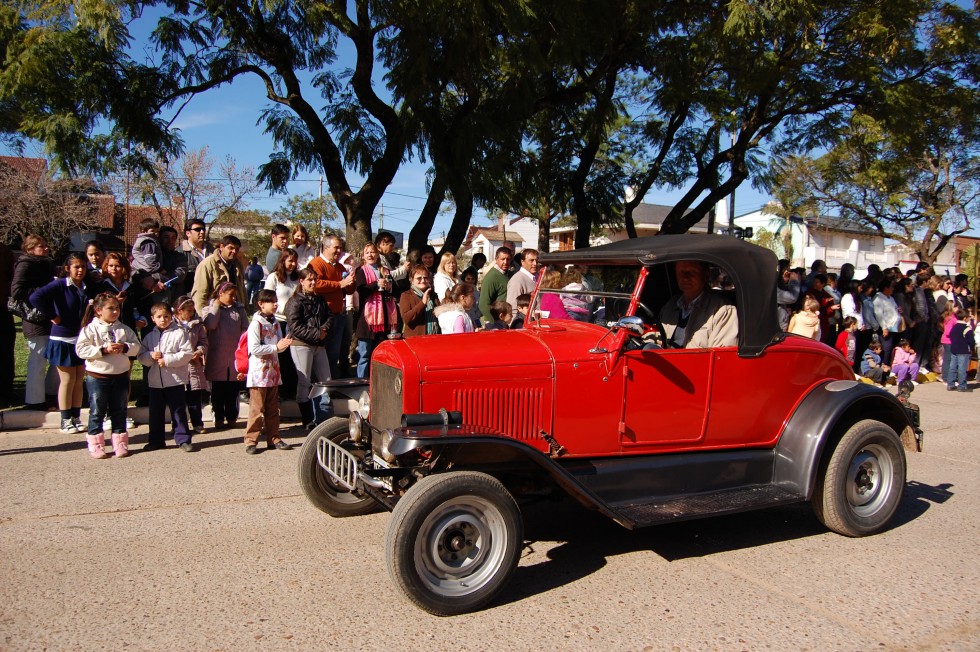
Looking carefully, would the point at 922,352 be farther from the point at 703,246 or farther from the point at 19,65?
the point at 19,65

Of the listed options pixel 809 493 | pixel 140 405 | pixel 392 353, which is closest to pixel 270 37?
pixel 140 405

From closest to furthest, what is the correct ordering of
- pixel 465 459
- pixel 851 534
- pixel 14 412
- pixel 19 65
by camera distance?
pixel 465 459, pixel 851 534, pixel 14 412, pixel 19 65

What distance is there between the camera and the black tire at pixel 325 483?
4.92 m

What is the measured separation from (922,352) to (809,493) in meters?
11.4

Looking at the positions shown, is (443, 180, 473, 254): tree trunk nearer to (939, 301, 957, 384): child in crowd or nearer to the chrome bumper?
the chrome bumper

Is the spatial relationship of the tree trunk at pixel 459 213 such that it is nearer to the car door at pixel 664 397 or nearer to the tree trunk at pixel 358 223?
the tree trunk at pixel 358 223

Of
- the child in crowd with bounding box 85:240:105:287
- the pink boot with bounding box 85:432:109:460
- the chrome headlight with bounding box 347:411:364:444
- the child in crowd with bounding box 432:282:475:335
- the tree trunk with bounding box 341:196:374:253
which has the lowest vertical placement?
the pink boot with bounding box 85:432:109:460

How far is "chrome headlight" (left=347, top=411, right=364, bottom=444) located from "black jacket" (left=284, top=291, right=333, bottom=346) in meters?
3.00

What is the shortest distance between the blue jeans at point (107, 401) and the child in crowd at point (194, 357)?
0.62 metres

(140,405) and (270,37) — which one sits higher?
(270,37)

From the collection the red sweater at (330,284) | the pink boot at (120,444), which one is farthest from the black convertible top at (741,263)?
the pink boot at (120,444)

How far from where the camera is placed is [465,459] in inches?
166

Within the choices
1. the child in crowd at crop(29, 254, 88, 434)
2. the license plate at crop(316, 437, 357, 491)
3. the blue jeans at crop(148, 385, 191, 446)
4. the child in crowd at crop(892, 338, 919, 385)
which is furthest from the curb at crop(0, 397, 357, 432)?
the child in crowd at crop(892, 338, 919, 385)

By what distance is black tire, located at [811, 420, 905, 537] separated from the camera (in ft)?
16.1
